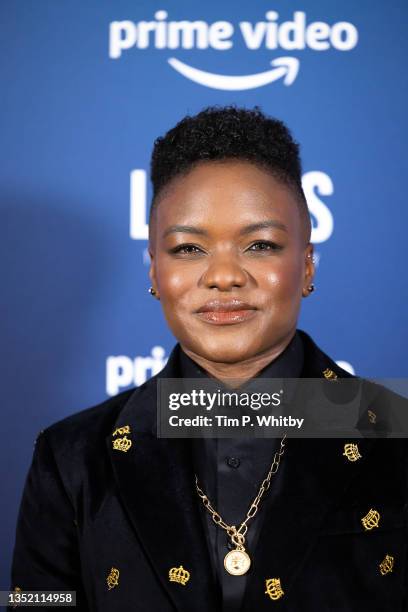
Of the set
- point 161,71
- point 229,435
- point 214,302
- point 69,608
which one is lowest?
point 69,608

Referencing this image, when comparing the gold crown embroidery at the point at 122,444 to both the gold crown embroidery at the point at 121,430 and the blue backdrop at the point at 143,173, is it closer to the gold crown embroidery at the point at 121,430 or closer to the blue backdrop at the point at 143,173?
the gold crown embroidery at the point at 121,430

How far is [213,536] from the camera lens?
995mm

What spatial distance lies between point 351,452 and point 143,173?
0.94m

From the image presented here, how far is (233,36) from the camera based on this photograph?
1.75 m

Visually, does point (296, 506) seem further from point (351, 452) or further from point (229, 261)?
point (229, 261)

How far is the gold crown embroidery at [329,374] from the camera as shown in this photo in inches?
43.8

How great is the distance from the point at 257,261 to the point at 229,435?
0.83ft

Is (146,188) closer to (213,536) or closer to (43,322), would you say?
(43,322)

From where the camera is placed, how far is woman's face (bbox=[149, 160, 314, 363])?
98 centimetres

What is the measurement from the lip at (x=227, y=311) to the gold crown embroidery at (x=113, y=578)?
1.14 feet

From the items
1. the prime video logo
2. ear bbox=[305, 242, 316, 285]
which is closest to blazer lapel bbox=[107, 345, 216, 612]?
ear bbox=[305, 242, 316, 285]

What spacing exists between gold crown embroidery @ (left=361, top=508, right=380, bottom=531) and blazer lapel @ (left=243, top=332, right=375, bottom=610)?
4 centimetres

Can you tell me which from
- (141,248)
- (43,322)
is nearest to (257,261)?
(141,248)

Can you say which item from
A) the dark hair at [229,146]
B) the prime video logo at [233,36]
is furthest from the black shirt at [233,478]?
the prime video logo at [233,36]
